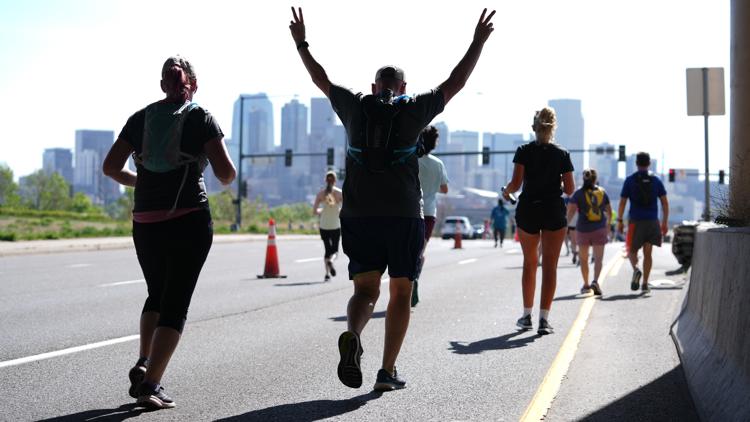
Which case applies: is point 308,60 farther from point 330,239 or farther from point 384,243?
point 330,239

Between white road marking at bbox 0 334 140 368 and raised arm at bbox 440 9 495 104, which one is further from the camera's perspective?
white road marking at bbox 0 334 140 368

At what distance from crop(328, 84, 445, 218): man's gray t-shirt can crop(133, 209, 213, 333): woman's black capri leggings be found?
0.83 metres

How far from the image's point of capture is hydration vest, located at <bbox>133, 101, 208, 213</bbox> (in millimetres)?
5473

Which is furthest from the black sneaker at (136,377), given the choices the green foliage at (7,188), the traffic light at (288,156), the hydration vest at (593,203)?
the green foliage at (7,188)

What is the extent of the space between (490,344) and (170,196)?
11.7 feet

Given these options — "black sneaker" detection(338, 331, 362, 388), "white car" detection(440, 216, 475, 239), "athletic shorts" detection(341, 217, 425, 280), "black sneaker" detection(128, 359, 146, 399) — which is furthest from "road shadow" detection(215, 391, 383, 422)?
"white car" detection(440, 216, 475, 239)

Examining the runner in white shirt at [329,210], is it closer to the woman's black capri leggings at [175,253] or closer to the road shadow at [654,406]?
the road shadow at [654,406]

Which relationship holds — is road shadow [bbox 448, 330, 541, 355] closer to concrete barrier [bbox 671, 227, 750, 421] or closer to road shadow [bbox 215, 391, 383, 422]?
concrete barrier [bbox 671, 227, 750, 421]

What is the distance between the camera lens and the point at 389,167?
579cm

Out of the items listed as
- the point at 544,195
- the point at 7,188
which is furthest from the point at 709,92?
the point at 7,188

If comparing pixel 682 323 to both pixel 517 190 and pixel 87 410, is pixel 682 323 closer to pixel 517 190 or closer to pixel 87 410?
pixel 517 190

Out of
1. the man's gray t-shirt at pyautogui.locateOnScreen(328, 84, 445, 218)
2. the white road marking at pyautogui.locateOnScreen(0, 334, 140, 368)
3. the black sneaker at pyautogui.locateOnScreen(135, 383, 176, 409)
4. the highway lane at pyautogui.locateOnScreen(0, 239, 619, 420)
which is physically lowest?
the highway lane at pyautogui.locateOnScreen(0, 239, 619, 420)

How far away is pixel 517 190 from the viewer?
9375 mm

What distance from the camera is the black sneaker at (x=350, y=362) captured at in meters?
5.61
